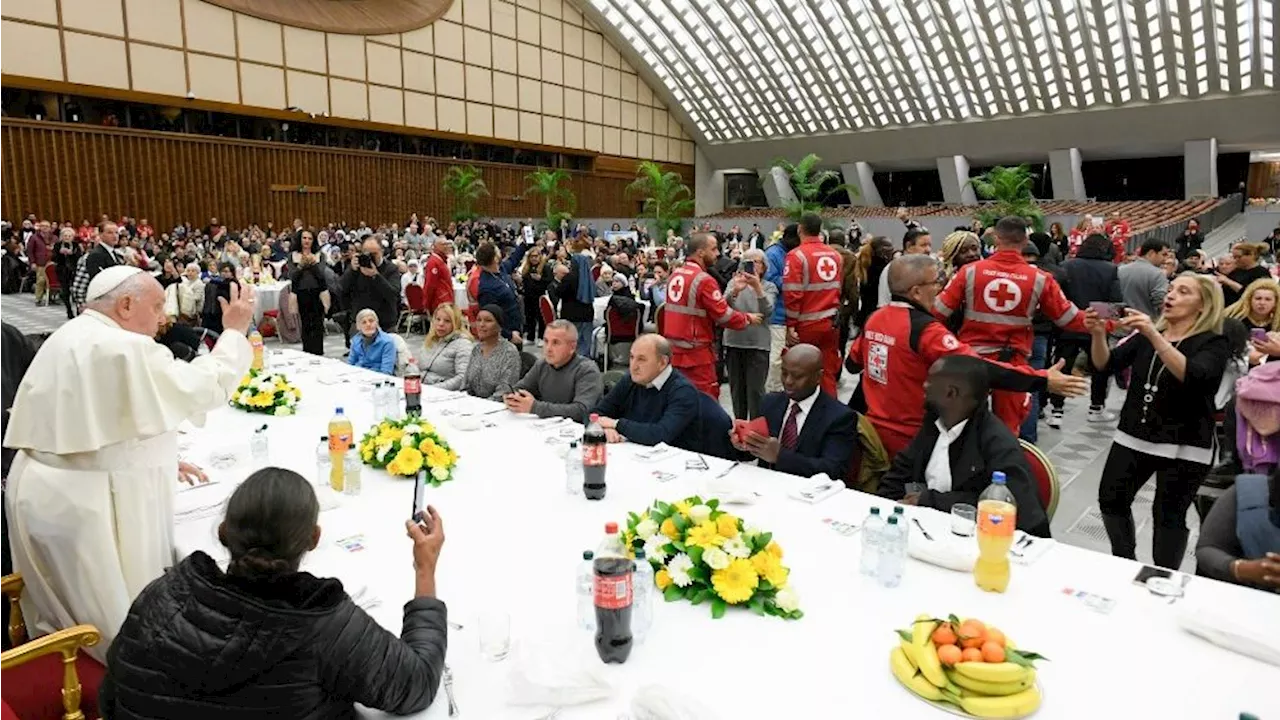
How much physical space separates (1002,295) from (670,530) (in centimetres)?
297

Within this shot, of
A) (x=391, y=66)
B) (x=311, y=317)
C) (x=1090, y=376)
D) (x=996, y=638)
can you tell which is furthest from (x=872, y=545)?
(x=391, y=66)

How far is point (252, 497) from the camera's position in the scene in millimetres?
1570

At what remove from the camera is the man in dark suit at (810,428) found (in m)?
3.29

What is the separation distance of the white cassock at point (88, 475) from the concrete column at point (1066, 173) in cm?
2843

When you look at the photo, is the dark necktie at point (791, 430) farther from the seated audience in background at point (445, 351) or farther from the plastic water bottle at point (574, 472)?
the seated audience in background at point (445, 351)

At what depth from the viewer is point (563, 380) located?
14.9 ft

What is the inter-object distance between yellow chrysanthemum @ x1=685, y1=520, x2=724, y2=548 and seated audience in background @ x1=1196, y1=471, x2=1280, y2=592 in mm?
1502

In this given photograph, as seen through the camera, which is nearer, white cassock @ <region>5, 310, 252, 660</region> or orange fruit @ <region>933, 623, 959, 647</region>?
orange fruit @ <region>933, 623, 959, 647</region>

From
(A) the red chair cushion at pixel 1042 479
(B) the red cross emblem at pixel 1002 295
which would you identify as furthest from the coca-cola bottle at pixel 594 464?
(B) the red cross emblem at pixel 1002 295

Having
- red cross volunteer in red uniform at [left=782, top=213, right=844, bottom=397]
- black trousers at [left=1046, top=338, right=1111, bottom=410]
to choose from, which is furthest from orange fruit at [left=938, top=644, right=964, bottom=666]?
black trousers at [left=1046, top=338, right=1111, bottom=410]

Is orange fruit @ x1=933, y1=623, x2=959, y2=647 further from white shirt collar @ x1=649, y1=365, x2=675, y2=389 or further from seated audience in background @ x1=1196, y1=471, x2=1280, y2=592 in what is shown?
white shirt collar @ x1=649, y1=365, x2=675, y2=389

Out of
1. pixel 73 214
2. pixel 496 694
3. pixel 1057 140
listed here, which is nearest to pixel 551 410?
pixel 496 694

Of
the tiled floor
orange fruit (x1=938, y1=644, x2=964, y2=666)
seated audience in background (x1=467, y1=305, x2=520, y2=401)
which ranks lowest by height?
the tiled floor

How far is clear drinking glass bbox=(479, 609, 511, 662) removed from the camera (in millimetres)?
1872
